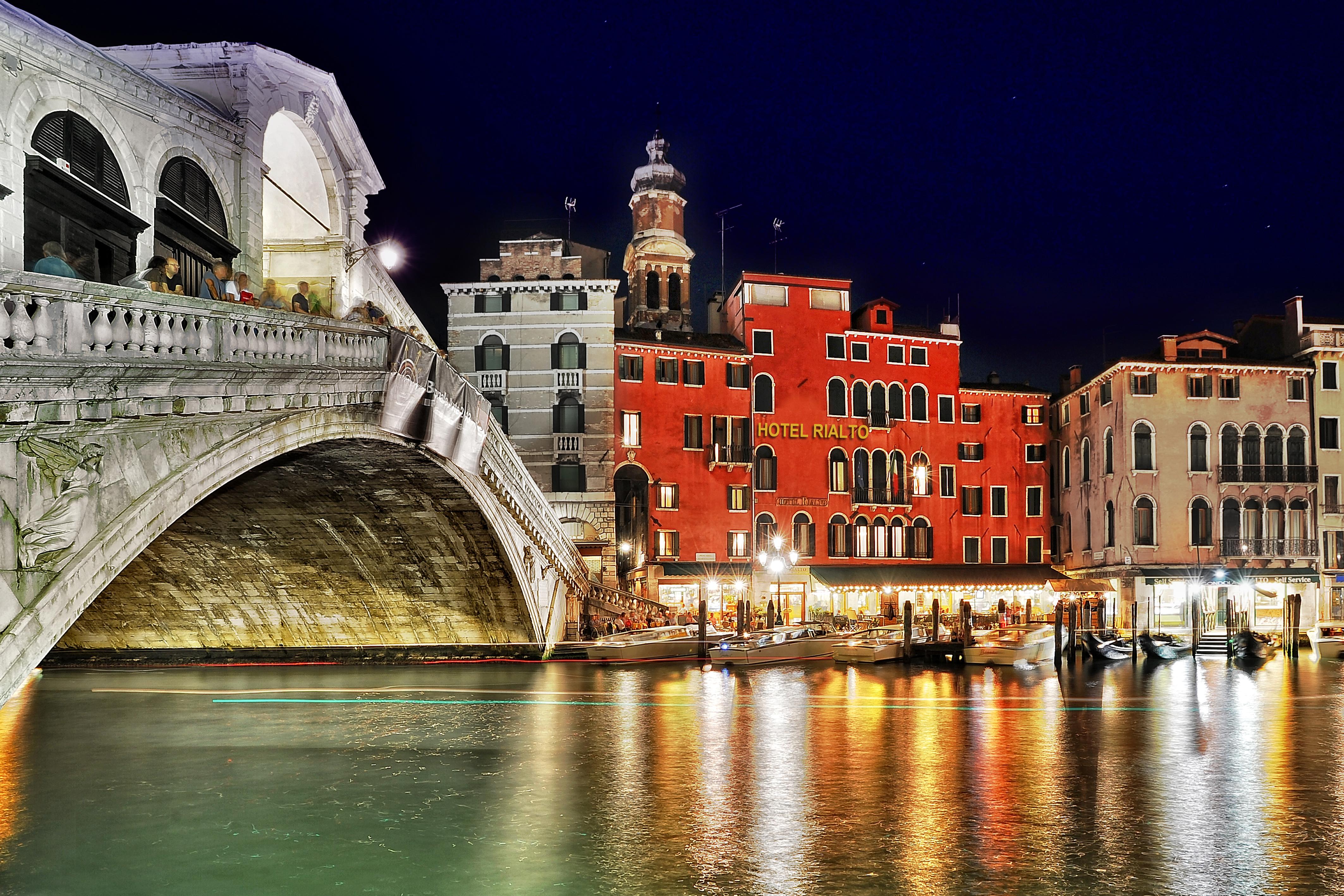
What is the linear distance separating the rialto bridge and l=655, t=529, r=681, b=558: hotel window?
5.83 meters

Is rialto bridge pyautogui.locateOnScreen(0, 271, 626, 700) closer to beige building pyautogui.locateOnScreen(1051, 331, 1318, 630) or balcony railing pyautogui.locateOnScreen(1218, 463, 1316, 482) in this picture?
beige building pyautogui.locateOnScreen(1051, 331, 1318, 630)

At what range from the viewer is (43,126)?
41.3ft

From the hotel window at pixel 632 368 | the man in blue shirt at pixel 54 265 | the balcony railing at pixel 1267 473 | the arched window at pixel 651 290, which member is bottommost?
the balcony railing at pixel 1267 473

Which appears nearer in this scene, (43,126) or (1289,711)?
(43,126)

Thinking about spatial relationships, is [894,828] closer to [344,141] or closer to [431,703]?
[431,703]

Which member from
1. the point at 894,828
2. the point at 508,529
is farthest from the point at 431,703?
the point at 894,828

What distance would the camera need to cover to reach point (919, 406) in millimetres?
45219

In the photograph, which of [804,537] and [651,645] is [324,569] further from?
[804,537]

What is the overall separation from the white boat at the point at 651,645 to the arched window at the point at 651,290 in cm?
1819

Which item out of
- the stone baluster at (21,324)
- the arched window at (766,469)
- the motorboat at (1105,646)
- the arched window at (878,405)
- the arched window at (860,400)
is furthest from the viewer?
the arched window at (878,405)

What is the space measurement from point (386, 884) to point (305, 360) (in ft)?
20.9

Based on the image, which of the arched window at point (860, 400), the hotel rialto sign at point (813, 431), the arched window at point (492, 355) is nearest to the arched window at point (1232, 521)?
the hotel rialto sign at point (813, 431)

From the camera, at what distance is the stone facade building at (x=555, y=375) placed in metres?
39.7

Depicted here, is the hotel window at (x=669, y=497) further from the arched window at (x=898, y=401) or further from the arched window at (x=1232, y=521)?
the arched window at (x=1232, y=521)
